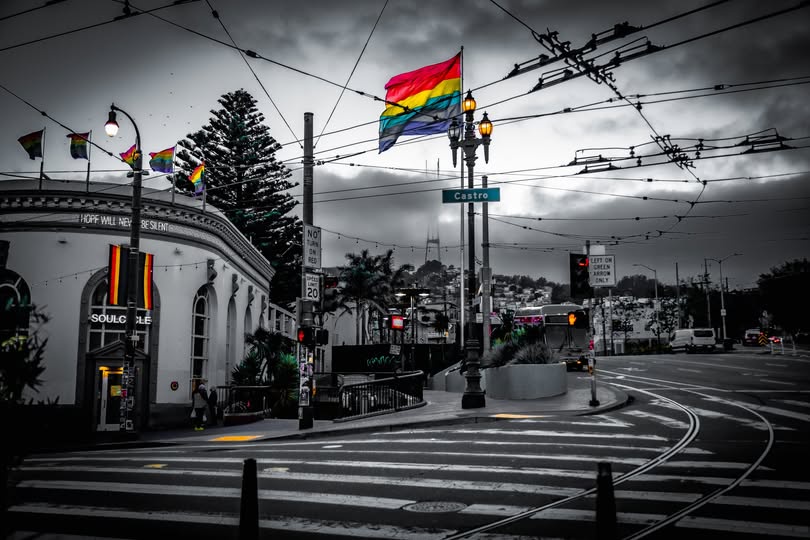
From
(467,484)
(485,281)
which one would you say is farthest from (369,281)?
(467,484)

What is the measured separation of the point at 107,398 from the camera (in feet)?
72.3

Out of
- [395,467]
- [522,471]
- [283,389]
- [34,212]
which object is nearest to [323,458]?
[395,467]

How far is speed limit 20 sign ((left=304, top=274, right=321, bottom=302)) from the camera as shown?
62.0 ft

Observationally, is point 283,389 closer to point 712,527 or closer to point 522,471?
point 522,471

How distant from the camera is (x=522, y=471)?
390 inches

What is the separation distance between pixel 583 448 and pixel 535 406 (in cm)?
818

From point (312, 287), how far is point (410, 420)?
4746mm

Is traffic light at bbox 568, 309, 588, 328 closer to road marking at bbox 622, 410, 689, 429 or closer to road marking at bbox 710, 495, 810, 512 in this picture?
road marking at bbox 622, 410, 689, 429

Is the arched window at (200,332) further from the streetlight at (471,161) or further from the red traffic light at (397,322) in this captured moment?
the streetlight at (471,161)

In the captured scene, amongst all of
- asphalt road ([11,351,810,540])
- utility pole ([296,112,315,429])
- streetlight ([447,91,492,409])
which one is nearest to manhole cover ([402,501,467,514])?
asphalt road ([11,351,810,540])

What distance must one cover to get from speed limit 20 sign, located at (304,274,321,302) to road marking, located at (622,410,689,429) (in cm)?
932

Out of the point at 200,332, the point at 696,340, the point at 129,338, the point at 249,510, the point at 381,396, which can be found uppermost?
the point at 200,332

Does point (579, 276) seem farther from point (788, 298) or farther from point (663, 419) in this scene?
point (788, 298)

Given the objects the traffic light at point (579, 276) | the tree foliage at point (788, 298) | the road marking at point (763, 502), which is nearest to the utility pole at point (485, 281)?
the traffic light at point (579, 276)
